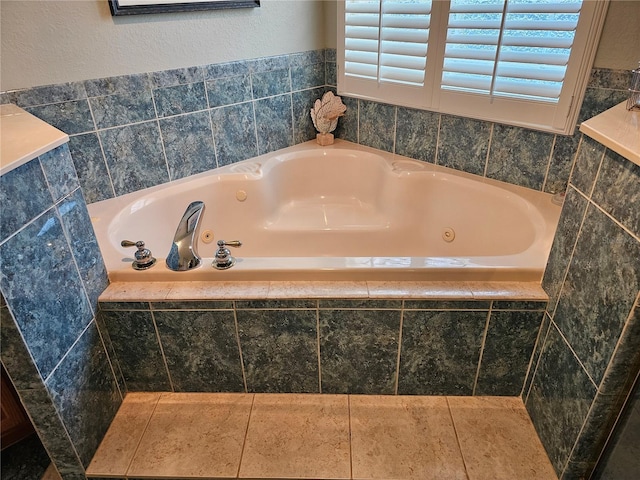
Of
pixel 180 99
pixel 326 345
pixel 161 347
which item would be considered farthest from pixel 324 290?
pixel 180 99

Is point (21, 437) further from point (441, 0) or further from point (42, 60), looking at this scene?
point (441, 0)

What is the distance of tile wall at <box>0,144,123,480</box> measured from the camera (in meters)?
1.02

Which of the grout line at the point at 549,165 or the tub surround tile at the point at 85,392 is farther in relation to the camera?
the grout line at the point at 549,165

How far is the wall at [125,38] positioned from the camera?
1.47 metres

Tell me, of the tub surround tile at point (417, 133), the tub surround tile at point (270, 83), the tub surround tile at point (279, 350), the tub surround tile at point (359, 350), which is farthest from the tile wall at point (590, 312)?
the tub surround tile at point (270, 83)

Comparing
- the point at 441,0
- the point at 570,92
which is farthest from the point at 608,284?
the point at 441,0

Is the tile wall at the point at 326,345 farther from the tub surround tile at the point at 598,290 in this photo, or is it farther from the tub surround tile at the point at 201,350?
the tub surround tile at the point at 598,290

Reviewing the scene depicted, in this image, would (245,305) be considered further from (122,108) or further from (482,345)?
(122,108)

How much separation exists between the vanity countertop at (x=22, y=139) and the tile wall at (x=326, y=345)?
501 millimetres

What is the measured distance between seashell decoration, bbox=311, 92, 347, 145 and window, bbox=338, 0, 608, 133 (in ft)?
0.54

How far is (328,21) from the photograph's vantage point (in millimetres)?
2223

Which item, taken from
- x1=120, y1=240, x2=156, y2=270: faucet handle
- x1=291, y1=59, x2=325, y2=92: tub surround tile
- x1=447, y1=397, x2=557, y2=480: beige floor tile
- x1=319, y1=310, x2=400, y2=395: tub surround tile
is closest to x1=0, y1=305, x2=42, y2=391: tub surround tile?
x1=120, y1=240, x2=156, y2=270: faucet handle

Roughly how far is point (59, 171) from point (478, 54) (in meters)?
1.51

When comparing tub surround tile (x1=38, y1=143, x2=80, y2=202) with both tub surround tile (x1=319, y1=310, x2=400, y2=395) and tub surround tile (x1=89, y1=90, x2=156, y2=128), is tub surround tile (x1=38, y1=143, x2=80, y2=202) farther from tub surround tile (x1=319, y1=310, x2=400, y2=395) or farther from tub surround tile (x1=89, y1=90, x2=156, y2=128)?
tub surround tile (x1=319, y1=310, x2=400, y2=395)
